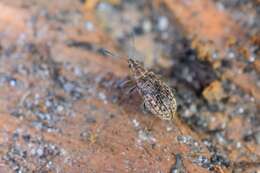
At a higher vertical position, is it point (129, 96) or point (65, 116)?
point (129, 96)

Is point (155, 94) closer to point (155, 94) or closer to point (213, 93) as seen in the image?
point (155, 94)

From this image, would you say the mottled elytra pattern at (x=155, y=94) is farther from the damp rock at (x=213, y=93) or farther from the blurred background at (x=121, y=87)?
the damp rock at (x=213, y=93)

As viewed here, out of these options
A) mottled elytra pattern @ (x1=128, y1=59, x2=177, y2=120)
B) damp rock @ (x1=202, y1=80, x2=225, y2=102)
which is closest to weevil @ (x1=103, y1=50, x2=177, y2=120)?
mottled elytra pattern @ (x1=128, y1=59, x2=177, y2=120)

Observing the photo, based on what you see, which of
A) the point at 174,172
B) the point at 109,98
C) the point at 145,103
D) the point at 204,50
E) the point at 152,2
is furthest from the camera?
the point at 152,2

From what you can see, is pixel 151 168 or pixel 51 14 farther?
pixel 51 14

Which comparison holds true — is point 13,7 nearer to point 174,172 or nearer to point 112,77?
point 112,77

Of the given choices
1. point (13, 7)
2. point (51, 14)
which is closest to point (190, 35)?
point (51, 14)

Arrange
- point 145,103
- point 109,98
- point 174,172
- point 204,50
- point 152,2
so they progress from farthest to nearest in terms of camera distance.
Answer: point 152,2, point 204,50, point 109,98, point 145,103, point 174,172

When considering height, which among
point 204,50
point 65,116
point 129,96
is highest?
point 204,50

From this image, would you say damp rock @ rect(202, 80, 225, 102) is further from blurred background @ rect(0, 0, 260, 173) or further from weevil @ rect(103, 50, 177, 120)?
weevil @ rect(103, 50, 177, 120)
